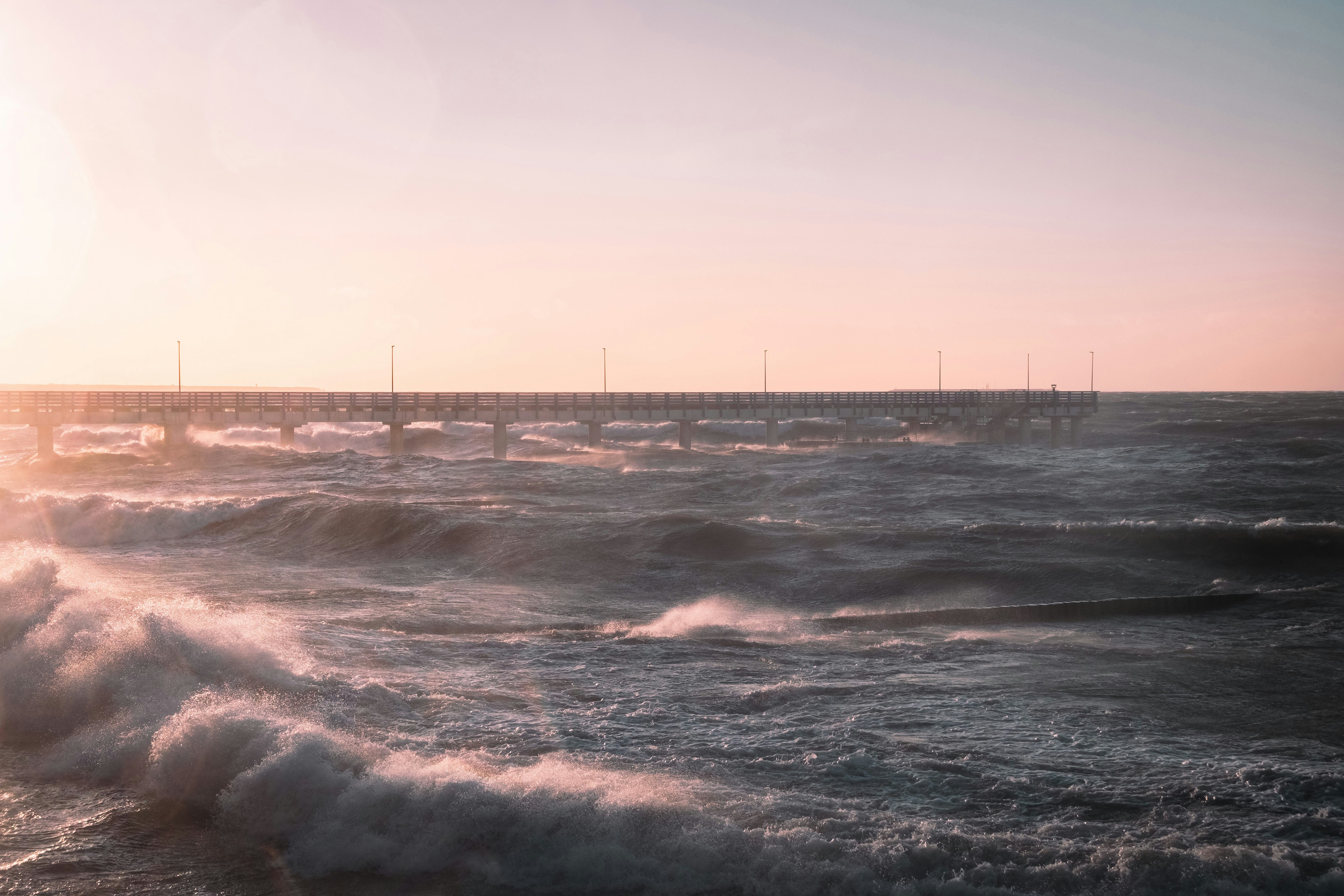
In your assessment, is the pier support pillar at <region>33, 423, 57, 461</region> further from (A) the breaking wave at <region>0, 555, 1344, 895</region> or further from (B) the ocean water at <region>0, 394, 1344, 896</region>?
(A) the breaking wave at <region>0, 555, 1344, 895</region>

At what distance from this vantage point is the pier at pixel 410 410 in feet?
190

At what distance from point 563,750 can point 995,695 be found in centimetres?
491

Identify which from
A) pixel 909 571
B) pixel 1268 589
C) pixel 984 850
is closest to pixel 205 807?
pixel 984 850

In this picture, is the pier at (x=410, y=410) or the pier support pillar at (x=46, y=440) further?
the pier at (x=410, y=410)

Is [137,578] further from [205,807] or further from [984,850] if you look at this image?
[984,850]

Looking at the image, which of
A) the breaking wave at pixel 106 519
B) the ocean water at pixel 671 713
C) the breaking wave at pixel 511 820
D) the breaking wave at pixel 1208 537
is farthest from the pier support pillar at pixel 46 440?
the breaking wave at pixel 511 820

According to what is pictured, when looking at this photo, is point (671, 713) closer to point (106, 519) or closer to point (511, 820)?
point (511, 820)

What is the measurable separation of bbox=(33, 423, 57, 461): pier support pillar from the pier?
0.23 ft

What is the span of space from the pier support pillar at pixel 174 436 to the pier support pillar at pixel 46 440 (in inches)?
225

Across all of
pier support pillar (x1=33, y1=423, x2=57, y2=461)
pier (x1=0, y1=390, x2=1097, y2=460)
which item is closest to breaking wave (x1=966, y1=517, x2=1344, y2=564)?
pier (x1=0, y1=390, x2=1097, y2=460)

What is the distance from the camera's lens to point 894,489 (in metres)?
36.1

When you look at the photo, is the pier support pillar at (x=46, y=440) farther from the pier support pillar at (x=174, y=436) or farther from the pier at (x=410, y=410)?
the pier support pillar at (x=174, y=436)

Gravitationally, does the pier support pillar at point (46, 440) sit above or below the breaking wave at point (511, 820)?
above

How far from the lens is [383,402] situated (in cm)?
6034
